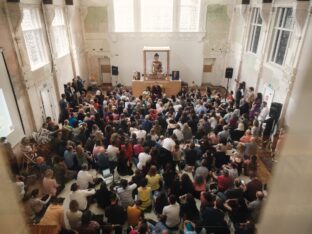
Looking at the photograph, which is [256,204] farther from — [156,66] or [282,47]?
[156,66]

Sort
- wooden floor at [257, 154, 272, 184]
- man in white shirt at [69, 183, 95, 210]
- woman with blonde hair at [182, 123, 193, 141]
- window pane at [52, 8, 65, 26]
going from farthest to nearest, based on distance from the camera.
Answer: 1. window pane at [52, 8, 65, 26]
2. woman with blonde hair at [182, 123, 193, 141]
3. wooden floor at [257, 154, 272, 184]
4. man in white shirt at [69, 183, 95, 210]

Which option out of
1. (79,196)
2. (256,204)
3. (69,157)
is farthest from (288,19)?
(79,196)

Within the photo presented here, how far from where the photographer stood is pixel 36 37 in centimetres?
828

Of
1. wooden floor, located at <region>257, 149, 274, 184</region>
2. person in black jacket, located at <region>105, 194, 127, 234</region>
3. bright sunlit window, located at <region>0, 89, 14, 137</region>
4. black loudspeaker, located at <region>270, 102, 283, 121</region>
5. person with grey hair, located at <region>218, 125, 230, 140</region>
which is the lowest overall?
wooden floor, located at <region>257, 149, 274, 184</region>

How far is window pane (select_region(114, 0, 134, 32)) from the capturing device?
40.4 feet

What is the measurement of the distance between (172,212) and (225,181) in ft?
4.32

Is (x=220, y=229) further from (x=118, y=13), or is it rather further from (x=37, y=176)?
(x=118, y=13)

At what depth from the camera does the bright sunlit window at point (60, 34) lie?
9812 mm

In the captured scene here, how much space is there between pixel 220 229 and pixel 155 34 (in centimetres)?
1070

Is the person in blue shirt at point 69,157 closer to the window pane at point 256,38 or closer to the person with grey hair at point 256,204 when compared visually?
the person with grey hair at point 256,204

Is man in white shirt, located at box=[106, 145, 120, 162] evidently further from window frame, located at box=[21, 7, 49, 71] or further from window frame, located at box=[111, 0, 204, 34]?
window frame, located at box=[111, 0, 204, 34]

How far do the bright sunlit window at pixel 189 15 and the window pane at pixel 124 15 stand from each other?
2.50m

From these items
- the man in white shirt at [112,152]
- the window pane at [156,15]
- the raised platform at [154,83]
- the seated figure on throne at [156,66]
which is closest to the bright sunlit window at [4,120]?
the man in white shirt at [112,152]

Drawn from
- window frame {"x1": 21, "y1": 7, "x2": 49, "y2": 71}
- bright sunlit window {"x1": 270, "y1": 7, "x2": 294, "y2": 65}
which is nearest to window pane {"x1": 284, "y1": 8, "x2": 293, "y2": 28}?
bright sunlit window {"x1": 270, "y1": 7, "x2": 294, "y2": 65}
